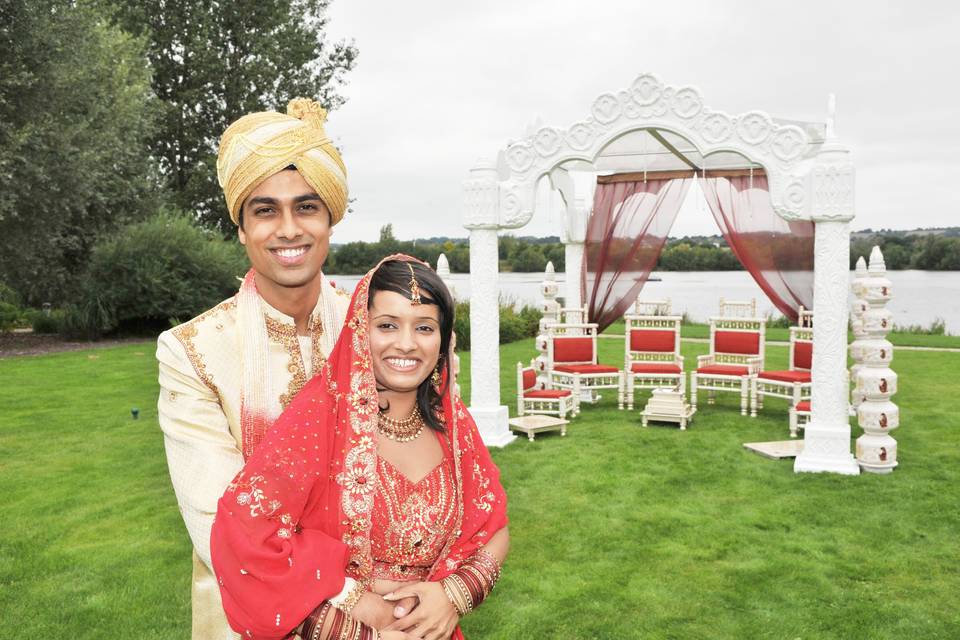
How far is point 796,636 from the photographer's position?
4105 millimetres

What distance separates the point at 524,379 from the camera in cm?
946

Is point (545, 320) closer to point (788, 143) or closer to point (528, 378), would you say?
point (528, 378)

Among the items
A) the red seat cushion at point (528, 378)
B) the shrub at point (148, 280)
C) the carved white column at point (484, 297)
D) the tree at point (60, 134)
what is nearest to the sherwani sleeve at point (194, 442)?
the carved white column at point (484, 297)

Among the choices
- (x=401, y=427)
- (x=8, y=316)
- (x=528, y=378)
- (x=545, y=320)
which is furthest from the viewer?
(x=8, y=316)

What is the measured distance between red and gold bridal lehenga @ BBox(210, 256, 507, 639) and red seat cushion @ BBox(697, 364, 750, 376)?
862 cm

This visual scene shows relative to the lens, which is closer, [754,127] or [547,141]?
[754,127]

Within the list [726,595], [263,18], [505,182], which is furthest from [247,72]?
[726,595]

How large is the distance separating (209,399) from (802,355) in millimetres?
9341

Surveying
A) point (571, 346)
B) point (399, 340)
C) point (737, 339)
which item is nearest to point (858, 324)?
point (737, 339)

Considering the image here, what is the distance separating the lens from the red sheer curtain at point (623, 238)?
1069 cm

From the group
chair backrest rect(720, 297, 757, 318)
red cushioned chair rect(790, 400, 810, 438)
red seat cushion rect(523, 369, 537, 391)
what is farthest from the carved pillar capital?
chair backrest rect(720, 297, 757, 318)

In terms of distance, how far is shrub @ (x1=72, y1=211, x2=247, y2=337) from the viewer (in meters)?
17.1

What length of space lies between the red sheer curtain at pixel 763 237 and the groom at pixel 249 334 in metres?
9.11

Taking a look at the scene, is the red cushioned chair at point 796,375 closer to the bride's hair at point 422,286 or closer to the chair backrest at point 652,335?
the chair backrest at point 652,335
